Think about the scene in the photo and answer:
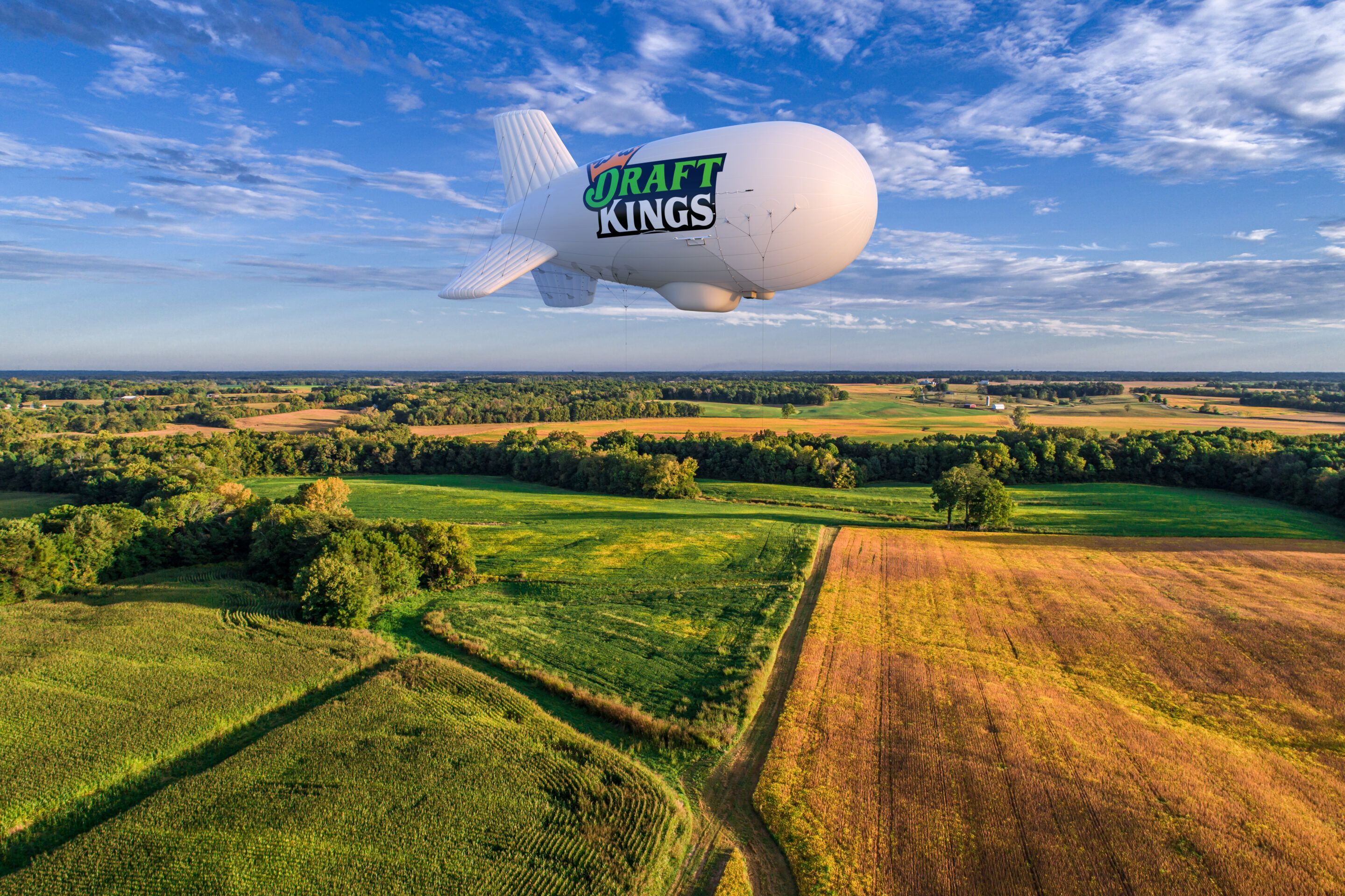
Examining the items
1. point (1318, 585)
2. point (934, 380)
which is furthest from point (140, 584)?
point (934, 380)

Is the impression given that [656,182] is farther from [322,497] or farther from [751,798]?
[322,497]

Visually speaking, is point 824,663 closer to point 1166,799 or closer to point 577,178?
point 1166,799

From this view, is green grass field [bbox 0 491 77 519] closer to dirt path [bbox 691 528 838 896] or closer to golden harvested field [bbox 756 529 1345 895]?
dirt path [bbox 691 528 838 896]

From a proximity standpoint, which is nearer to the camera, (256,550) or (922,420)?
(256,550)

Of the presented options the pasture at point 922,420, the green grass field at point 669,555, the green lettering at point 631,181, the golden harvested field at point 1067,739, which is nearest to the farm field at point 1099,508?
the green grass field at point 669,555

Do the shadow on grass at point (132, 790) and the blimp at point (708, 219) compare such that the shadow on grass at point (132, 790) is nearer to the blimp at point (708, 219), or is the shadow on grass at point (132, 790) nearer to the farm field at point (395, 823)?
the farm field at point (395, 823)

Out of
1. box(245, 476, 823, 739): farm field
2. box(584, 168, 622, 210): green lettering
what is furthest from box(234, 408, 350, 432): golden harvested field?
box(584, 168, 622, 210): green lettering

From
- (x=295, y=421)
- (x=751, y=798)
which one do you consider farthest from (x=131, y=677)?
(x=295, y=421)
